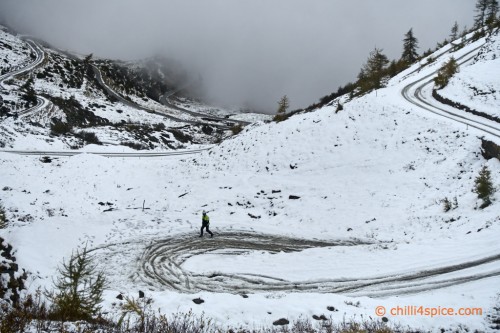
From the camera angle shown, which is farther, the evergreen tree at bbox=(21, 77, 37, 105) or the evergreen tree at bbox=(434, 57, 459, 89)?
the evergreen tree at bbox=(21, 77, 37, 105)

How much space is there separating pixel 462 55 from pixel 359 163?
32.2 metres

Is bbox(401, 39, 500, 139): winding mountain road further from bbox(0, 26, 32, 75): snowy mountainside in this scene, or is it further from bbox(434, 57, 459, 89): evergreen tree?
bbox(0, 26, 32, 75): snowy mountainside

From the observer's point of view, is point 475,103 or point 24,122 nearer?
point 475,103

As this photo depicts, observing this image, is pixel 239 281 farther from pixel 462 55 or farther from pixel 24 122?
pixel 462 55

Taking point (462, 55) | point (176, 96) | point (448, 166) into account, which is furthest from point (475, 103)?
point (176, 96)

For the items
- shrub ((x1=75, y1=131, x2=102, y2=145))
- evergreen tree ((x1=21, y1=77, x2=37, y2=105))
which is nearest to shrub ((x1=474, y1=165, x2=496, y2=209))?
shrub ((x1=75, y1=131, x2=102, y2=145))

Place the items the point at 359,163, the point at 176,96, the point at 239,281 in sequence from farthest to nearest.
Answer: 1. the point at 176,96
2. the point at 359,163
3. the point at 239,281

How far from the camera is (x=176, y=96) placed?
13175 cm

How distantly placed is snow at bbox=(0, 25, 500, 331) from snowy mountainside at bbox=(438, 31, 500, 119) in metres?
4.91

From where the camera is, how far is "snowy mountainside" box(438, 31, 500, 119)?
27.9 meters

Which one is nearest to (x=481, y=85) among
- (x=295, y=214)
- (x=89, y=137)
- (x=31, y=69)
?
(x=295, y=214)

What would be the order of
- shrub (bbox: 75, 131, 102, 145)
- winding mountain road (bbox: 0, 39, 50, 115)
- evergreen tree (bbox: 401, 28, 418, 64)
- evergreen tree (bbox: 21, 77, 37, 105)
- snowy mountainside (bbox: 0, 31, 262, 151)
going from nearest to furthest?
snowy mountainside (bbox: 0, 31, 262, 151), shrub (bbox: 75, 131, 102, 145), winding mountain road (bbox: 0, 39, 50, 115), evergreen tree (bbox: 21, 77, 37, 105), evergreen tree (bbox: 401, 28, 418, 64)

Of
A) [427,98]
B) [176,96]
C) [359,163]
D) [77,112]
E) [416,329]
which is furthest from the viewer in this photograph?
[176,96]

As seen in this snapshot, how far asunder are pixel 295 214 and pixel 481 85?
23.3m
